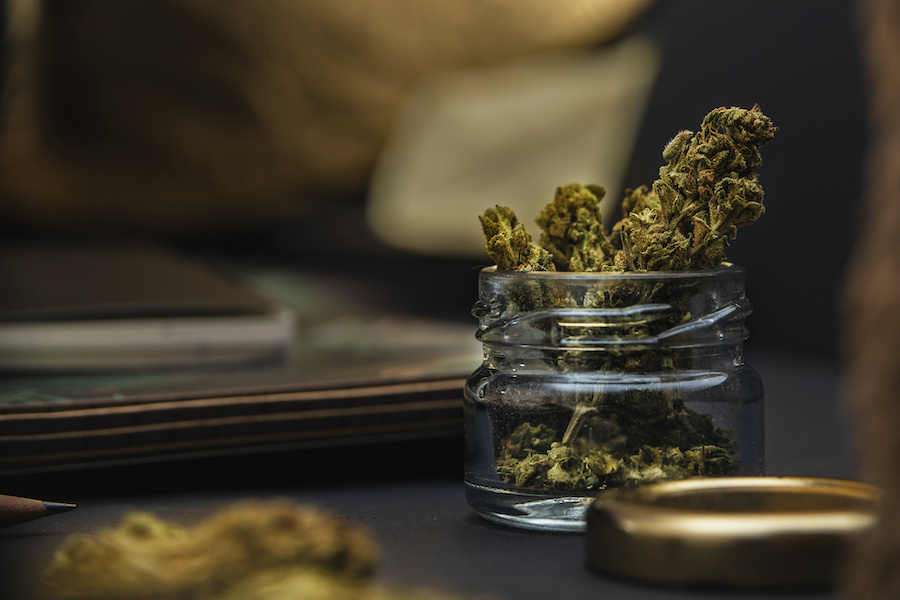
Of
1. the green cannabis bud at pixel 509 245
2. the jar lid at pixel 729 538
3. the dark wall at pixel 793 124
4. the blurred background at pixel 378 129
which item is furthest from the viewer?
the blurred background at pixel 378 129

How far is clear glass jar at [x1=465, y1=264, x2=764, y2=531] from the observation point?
15.3 inches

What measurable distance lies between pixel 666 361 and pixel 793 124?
2.54 feet

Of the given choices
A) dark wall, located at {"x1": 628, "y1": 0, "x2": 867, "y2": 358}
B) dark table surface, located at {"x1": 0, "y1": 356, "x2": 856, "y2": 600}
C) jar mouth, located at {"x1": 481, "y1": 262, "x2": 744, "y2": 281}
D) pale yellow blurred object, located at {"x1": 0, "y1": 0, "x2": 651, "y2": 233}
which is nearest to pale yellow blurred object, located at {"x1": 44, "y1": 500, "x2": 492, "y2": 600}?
dark table surface, located at {"x1": 0, "y1": 356, "x2": 856, "y2": 600}

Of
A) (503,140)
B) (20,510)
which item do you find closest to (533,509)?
(20,510)

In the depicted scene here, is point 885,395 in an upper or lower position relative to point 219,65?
lower

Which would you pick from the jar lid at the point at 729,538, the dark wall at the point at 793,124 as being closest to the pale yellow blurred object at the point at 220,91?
the dark wall at the point at 793,124

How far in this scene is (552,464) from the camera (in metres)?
0.39

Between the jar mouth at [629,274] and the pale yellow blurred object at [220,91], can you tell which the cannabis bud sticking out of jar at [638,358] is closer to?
the jar mouth at [629,274]

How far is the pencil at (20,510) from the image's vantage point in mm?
397

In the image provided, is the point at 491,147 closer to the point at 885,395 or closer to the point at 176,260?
the point at 176,260

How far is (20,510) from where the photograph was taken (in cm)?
40

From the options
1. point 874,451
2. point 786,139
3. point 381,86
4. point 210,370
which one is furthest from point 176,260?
point 874,451

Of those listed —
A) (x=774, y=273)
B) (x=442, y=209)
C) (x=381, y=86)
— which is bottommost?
(x=774, y=273)

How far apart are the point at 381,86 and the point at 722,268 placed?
997mm
